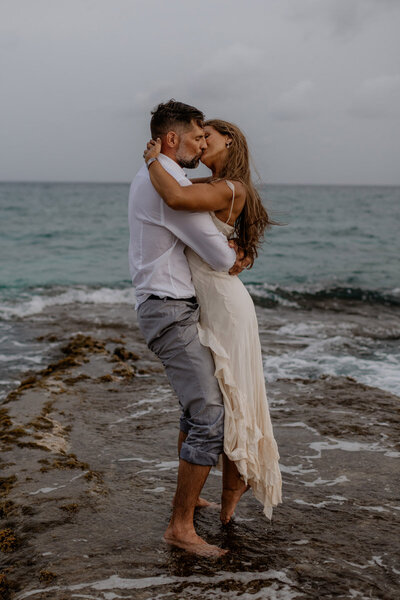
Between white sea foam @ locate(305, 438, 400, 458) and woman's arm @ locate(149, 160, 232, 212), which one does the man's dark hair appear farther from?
white sea foam @ locate(305, 438, 400, 458)

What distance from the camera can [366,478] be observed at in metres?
4.39

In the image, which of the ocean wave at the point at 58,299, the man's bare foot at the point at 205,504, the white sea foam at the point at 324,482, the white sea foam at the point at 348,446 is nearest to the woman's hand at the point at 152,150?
the man's bare foot at the point at 205,504

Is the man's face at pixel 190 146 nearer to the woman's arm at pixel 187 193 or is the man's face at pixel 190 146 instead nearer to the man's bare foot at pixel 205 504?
the woman's arm at pixel 187 193

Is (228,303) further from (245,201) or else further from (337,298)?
(337,298)

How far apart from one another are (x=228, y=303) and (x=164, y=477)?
170cm

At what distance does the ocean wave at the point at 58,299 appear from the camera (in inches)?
507

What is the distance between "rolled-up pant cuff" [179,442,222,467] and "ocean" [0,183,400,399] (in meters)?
1.38

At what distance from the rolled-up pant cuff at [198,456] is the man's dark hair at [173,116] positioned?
1747mm

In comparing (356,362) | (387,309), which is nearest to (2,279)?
(387,309)

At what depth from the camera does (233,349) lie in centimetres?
338

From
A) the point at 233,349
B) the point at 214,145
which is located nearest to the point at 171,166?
the point at 214,145

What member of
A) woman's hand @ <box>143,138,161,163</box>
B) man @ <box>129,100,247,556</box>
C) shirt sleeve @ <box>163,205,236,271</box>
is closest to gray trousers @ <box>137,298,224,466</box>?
man @ <box>129,100,247,556</box>

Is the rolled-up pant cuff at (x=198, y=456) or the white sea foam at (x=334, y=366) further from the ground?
the rolled-up pant cuff at (x=198, y=456)

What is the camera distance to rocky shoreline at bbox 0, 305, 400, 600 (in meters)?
3.07
